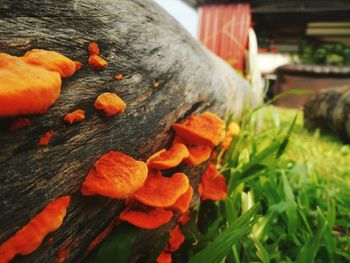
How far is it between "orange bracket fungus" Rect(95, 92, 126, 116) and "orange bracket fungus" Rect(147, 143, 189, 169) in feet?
0.73

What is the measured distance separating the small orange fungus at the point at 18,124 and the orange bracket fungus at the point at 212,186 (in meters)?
1.02

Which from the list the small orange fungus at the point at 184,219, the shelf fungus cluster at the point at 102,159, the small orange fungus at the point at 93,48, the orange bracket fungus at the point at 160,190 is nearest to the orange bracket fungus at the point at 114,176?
the shelf fungus cluster at the point at 102,159

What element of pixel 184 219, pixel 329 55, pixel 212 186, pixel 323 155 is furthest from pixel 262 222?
pixel 329 55

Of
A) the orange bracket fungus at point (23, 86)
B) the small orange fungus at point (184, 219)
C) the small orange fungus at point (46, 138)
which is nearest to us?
the orange bracket fungus at point (23, 86)

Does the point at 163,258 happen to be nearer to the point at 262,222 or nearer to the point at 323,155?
the point at 262,222

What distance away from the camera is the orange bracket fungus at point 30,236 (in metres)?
0.72

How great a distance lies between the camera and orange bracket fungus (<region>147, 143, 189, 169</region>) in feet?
3.41

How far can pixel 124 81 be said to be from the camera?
111 centimetres

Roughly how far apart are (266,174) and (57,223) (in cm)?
153

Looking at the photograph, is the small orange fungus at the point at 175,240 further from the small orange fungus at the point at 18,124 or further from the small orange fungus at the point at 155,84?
the small orange fungus at the point at 18,124

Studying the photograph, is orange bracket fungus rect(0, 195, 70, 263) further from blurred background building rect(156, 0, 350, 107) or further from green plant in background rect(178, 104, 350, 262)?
blurred background building rect(156, 0, 350, 107)

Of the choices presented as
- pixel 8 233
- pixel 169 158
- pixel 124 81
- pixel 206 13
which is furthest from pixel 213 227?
pixel 206 13

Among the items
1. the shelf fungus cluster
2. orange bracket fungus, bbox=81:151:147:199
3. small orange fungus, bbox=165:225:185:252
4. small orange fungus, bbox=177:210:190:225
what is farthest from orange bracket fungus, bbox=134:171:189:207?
small orange fungus, bbox=177:210:190:225

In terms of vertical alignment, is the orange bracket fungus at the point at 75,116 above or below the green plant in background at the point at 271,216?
above
